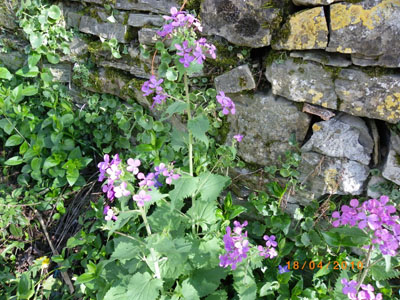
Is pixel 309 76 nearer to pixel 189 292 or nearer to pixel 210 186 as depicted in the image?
pixel 210 186

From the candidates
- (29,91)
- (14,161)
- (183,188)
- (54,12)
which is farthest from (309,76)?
(14,161)

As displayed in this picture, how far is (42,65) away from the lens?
3.49 meters

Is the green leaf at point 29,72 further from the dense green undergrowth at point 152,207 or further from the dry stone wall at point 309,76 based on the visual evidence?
the dry stone wall at point 309,76

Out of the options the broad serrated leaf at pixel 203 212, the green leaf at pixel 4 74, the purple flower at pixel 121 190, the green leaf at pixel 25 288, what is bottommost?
the green leaf at pixel 25 288

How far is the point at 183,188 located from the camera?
1.98 meters

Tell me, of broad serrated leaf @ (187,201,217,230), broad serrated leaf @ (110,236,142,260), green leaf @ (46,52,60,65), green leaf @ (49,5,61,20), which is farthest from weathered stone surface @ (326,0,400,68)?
green leaf @ (46,52,60,65)

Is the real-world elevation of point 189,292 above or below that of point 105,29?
below

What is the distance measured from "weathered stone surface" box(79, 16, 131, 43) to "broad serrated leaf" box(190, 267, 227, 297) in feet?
6.50

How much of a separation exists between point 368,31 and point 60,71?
2781 millimetres

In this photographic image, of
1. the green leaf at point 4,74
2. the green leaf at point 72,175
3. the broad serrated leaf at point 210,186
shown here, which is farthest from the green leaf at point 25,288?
the green leaf at point 4,74

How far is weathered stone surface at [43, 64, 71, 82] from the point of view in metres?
3.46

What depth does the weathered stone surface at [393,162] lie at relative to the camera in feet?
7.22

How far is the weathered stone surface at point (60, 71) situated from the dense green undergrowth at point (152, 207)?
0.29 ft

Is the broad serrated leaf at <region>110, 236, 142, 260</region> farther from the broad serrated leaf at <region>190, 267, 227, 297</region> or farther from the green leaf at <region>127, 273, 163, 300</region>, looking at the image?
the broad serrated leaf at <region>190, 267, 227, 297</region>
